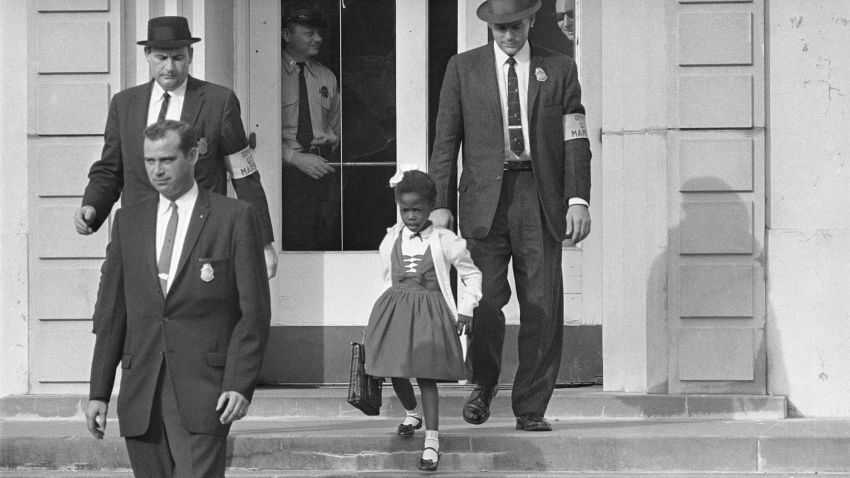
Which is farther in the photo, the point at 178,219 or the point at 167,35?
the point at 167,35

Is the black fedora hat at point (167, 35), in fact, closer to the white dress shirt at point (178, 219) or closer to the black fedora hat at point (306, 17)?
the white dress shirt at point (178, 219)

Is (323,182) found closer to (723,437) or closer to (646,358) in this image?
(646,358)


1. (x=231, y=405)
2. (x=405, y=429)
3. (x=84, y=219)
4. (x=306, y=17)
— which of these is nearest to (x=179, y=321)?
(x=231, y=405)

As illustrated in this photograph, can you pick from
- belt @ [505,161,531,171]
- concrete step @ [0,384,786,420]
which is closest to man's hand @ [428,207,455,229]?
belt @ [505,161,531,171]

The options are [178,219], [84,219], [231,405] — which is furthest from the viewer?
[84,219]

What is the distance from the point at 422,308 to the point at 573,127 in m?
1.22

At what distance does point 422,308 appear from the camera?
751 cm

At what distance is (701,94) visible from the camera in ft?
28.8

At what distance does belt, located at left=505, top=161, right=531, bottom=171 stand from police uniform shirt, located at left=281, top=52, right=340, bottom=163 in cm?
196

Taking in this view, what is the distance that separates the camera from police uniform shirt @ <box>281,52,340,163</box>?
9.59 m

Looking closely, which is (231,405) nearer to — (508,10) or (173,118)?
(173,118)

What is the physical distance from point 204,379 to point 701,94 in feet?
13.6

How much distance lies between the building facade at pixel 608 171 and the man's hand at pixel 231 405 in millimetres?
3688

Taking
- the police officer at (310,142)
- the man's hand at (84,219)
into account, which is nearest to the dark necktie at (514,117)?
the police officer at (310,142)
